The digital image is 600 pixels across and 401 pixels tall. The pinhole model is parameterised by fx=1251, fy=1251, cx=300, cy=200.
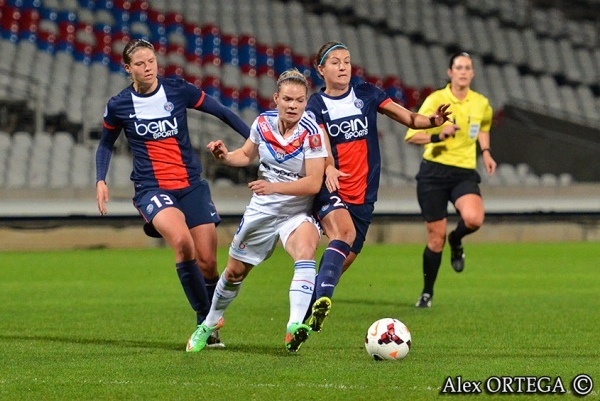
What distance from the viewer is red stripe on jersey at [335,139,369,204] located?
28.6 ft

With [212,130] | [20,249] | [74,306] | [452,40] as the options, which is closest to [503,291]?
[74,306]

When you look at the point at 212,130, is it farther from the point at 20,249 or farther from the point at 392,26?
the point at 392,26

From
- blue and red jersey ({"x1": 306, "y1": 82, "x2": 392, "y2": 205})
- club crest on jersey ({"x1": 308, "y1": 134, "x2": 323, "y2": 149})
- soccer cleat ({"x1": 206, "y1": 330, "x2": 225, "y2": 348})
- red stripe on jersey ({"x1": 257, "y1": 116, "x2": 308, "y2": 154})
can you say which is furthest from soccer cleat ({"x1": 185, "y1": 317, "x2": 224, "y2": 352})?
blue and red jersey ({"x1": 306, "y1": 82, "x2": 392, "y2": 205})

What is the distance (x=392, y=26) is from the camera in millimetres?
27531

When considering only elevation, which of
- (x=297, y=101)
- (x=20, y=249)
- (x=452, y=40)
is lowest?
(x=20, y=249)

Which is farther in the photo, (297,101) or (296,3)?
(296,3)

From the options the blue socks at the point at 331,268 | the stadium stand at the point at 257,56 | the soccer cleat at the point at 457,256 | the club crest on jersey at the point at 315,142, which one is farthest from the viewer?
the stadium stand at the point at 257,56

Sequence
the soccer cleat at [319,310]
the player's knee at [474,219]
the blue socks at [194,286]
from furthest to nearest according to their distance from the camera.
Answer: the player's knee at [474,219] < the blue socks at [194,286] < the soccer cleat at [319,310]

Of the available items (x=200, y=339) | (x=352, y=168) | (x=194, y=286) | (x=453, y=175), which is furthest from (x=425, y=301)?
(x=200, y=339)

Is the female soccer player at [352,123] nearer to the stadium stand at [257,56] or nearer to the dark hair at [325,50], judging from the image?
the dark hair at [325,50]

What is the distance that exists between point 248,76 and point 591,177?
6884 millimetres

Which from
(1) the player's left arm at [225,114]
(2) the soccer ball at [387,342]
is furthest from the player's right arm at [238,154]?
(2) the soccer ball at [387,342]

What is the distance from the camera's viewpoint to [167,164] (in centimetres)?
842

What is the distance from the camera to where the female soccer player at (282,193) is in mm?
7645
